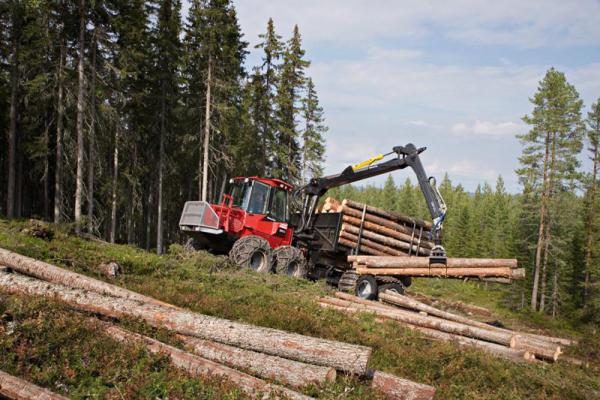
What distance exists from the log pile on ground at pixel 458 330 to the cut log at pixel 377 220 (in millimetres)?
3423

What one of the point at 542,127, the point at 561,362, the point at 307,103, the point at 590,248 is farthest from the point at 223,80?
the point at 590,248

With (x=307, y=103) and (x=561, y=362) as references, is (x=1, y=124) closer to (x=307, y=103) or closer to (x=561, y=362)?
(x=307, y=103)

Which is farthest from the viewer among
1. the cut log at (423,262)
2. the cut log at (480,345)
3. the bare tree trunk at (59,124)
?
the bare tree trunk at (59,124)

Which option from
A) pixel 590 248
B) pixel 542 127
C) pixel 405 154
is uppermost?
pixel 542 127

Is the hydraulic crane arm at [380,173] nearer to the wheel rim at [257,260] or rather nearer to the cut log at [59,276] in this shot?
the wheel rim at [257,260]

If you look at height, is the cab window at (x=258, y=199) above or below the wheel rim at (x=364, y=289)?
above

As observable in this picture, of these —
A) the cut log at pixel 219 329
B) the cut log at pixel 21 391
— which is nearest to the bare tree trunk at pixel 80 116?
the cut log at pixel 219 329

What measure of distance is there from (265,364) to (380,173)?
36.8 ft

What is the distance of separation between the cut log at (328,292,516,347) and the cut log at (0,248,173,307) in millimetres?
5772

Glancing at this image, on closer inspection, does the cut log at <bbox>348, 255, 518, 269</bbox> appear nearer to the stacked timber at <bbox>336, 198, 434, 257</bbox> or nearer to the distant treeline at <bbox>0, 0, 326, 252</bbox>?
the stacked timber at <bbox>336, 198, 434, 257</bbox>

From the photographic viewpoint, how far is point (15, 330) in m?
6.24

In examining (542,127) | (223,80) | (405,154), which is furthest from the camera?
(542,127)

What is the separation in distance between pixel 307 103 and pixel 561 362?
30374 millimetres

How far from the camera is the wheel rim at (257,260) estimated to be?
16.1 metres
